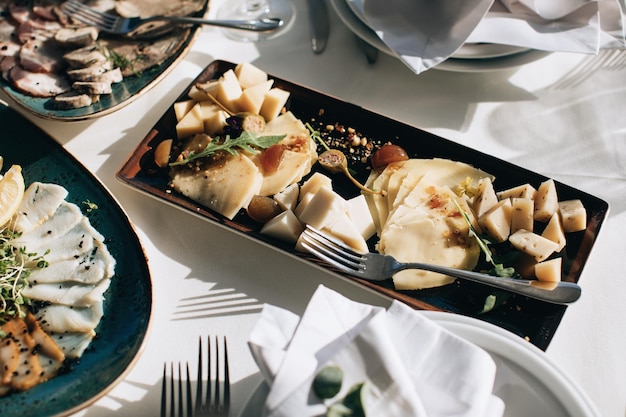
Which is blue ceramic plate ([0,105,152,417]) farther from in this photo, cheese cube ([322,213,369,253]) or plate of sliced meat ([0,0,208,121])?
cheese cube ([322,213,369,253])

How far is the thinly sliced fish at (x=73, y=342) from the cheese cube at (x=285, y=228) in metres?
0.47

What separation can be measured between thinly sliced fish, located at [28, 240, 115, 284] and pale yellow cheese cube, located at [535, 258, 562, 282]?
0.98m

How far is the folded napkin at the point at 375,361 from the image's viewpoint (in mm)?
927

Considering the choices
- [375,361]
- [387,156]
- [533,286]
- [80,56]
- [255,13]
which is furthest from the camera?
[255,13]

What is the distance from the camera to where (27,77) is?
69.4 inches

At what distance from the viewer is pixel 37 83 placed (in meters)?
1.76

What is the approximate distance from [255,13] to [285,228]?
978 mm

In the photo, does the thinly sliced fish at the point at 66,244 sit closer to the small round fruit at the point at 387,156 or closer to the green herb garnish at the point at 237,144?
the green herb garnish at the point at 237,144

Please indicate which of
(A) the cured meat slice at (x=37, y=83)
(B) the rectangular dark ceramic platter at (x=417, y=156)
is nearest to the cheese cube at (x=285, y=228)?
(B) the rectangular dark ceramic platter at (x=417, y=156)

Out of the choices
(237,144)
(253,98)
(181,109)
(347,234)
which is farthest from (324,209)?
(181,109)

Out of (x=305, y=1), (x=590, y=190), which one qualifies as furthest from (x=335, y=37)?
(x=590, y=190)

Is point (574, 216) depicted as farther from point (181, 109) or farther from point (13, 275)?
point (13, 275)

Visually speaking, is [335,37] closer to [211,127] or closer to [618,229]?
[211,127]

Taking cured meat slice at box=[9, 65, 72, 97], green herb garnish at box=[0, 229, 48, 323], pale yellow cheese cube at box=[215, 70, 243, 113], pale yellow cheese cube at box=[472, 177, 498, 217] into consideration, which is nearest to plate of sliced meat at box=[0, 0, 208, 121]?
cured meat slice at box=[9, 65, 72, 97]
